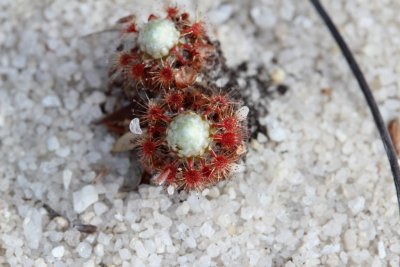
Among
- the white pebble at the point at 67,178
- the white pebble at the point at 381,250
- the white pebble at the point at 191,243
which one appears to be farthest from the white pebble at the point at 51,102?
the white pebble at the point at 381,250

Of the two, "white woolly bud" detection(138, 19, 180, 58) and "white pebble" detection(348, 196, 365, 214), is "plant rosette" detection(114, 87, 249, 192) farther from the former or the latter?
"white pebble" detection(348, 196, 365, 214)

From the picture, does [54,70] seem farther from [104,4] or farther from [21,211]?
[21,211]

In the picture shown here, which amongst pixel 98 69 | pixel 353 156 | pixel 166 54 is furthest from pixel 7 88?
pixel 353 156

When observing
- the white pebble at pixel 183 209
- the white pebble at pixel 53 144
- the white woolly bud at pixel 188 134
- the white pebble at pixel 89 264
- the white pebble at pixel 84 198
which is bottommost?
the white pebble at pixel 89 264

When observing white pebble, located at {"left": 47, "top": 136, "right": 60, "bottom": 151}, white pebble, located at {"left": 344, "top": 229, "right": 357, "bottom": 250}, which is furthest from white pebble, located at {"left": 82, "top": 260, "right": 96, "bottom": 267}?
white pebble, located at {"left": 344, "top": 229, "right": 357, "bottom": 250}

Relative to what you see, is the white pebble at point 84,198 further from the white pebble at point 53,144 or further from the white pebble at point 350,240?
the white pebble at point 350,240

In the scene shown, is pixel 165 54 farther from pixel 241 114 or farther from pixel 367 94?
pixel 367 94
